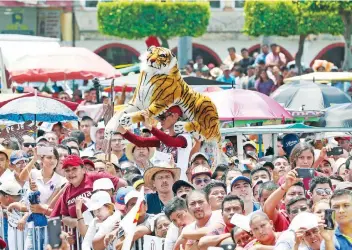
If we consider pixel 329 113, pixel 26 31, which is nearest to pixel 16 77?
pixel 329 113

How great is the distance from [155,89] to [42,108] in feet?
16.6

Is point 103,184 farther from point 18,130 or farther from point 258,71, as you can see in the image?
point 258,71

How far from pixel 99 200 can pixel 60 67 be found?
13.2 meters

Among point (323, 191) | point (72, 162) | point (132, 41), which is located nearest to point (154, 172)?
point (72, 162)

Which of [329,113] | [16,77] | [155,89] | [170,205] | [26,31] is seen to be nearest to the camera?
[170,205]

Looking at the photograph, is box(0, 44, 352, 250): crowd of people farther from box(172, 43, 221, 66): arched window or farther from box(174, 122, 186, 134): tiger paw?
box(172, 43, 221, 66): arched window

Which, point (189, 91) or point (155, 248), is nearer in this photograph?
point (155, 248)

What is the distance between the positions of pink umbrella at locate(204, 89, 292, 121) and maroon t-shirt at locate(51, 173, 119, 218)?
5.54 meters

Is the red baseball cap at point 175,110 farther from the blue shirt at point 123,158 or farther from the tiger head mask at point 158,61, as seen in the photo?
the blue shirt at point 123,158

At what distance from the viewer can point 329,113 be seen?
2005cm

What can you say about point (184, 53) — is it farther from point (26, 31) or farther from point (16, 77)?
point (16, 77)

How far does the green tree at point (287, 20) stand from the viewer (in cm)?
4053

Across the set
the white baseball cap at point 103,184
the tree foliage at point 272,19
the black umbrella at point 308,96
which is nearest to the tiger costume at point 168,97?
the white baseball cap at point 103,184

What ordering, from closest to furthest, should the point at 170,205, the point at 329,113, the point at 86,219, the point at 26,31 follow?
the point at 170,205
the point at 86,219
the point at 329,113
the point at 26,31
